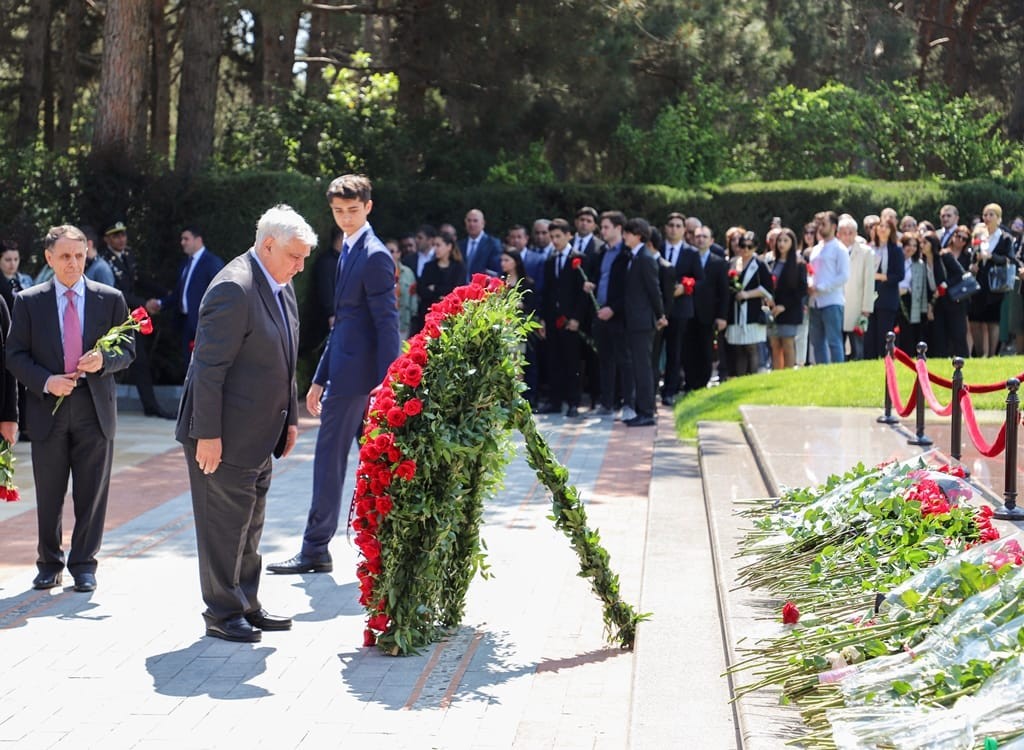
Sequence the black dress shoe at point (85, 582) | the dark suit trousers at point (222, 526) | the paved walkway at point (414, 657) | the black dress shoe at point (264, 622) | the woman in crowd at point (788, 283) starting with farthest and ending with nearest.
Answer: the woman in crowd at point (788, 283) → the black dress shoe at point (85, 582) → the black dress shoe at point (264, 622) → the dark suit trousers at point (222, 526) → the paved walkway at point (414, 657)

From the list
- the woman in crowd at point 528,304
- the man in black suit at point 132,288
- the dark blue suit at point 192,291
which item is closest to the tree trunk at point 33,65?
the man in black suit at point 132,288

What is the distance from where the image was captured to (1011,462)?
7.83 metres

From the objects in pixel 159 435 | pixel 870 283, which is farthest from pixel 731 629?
pixel 870 283

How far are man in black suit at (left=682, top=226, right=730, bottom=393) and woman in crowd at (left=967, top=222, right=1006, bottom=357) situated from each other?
11.0ft

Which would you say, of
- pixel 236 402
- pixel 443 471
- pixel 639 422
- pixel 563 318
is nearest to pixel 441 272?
pixel 563 318

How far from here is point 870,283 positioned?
15.9 metres

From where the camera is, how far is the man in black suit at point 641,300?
45.8ft

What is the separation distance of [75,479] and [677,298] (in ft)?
30.0

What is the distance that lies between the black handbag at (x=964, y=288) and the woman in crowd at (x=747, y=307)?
236 centimetres

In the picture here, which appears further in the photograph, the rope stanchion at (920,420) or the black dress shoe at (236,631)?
the rope stanchion at (920,420)

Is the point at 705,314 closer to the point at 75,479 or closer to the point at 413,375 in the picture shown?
the point at 75,479

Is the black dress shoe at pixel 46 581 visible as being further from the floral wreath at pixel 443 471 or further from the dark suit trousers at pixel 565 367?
the dark suit trousers at pixel 565 367

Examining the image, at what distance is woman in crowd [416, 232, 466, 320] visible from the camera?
608 inches

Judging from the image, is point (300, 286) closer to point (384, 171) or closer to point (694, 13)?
point (384, 171)
